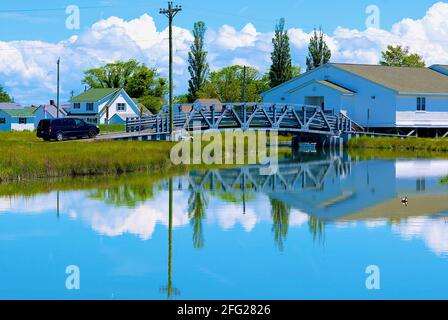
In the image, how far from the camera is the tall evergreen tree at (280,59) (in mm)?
89625

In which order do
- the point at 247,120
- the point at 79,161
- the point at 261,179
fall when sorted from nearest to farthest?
1. the point at 79,161
2. the point at 261,179
3. the point at 247,120

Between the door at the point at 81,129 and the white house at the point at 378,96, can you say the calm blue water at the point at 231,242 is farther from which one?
the white house at the point at 378,96

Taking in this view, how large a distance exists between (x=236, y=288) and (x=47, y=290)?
125 inches

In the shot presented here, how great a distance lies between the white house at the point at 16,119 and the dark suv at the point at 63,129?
185 ft

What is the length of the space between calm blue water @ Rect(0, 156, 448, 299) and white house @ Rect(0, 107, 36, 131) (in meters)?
79.0

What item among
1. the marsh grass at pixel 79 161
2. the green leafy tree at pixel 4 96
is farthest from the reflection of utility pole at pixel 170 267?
the green leafy tree at pixel 4 96

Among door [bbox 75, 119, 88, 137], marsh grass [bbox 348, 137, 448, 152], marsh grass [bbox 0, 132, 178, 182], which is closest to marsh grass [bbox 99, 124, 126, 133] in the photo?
marsh grass [bbox 348, 137, 448, 152]

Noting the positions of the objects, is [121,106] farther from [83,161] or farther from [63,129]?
[83,161]

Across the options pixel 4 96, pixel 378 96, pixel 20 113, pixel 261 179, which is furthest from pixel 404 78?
pixel 4 96

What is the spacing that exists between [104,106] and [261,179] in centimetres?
6335

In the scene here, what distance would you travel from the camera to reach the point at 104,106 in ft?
315

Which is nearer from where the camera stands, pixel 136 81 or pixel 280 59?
pixel 280 59

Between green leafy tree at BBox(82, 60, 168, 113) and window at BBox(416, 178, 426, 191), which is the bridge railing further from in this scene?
green leafy tree at BBox(82, 60, 168, 113)

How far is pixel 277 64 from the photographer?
9038 centimetres
